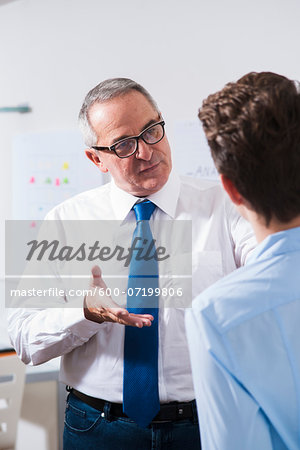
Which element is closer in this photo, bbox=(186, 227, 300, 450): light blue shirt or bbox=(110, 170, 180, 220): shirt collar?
bbox=(186, 227, 300, 450): light blue shirt

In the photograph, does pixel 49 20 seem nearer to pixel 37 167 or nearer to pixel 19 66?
pixel 19 66

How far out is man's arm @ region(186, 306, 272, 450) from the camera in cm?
74

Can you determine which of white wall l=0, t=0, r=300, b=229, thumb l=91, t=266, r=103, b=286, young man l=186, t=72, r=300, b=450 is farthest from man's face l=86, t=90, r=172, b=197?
white wall l=0, t=0, r=300, b=229

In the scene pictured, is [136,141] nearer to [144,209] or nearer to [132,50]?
[144,209]

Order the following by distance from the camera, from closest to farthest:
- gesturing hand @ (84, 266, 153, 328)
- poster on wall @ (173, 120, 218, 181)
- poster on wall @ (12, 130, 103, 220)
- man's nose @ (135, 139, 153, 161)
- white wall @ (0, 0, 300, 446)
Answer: gesturing hand @ (84, 266, 153, 328) < man's nose @ (135, 139, 153, 161) < white wall @ (0, 0, 300, 446) < poster on wall @ (173, 120, 218, 181) < poster on wall @ (12, 130, 103, 220)

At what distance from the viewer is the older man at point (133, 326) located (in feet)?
4.25

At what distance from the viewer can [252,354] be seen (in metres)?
0.74

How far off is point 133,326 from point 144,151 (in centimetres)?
43

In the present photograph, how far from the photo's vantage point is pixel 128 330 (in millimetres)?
1359

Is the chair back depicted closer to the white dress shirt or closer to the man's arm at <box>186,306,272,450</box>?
the white dress shirt

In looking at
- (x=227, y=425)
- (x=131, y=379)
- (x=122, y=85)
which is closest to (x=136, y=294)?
(x=131, y=379)

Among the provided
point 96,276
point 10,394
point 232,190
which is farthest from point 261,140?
point 10,394

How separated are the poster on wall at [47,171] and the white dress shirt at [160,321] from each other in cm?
158

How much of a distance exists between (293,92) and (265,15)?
1.83m
